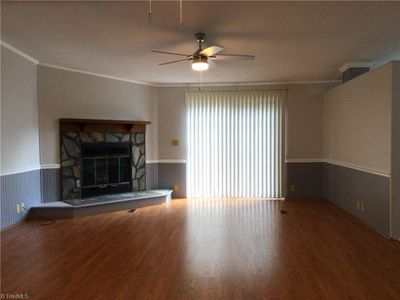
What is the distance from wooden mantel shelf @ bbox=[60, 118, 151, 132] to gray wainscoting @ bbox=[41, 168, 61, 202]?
777 mm

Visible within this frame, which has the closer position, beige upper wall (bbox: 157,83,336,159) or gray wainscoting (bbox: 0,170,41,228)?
gray wainscoting (bbox: 0,170,41,228)

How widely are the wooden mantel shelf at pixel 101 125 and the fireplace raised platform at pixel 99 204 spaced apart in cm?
131

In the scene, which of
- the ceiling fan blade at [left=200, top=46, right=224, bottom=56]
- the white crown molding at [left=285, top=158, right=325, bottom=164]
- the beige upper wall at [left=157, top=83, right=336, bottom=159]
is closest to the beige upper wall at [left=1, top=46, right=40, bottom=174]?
the ceiling fan blade at [left=200, top=46, right=224, bottom=56]

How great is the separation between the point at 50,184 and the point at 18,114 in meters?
1.35

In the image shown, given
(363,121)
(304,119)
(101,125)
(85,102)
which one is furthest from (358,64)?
(85,102)

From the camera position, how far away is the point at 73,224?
433 centimetres

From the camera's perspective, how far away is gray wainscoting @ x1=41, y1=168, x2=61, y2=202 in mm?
4883

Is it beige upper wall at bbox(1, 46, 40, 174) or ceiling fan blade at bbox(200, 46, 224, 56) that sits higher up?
ceiling fan blade at bbox(200, 46, 224, 56)

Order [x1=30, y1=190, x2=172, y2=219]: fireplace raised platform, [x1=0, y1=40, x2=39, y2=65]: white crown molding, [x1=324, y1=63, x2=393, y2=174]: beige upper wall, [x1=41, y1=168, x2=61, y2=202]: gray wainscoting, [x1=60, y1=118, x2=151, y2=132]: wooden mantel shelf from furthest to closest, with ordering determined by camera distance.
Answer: [x1=60, y1=118, x2=151, y2=132]: wooden mantel shelf
[x1=41, y1=168, x2=61, y2=202]: gray wainscoting
[x1=30, y1=190, x2=172, y2=219]: fireplace raised platform
[x1=0, y1=40, x2=39, y2=65]: white crown molding
[x1=324, y1=63, x2=393, y2=174]: beige upper wall

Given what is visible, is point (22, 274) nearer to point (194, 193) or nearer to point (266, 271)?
point (266, 271)

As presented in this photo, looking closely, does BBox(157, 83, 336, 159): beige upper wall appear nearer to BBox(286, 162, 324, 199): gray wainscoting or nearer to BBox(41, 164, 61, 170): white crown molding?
BBox(286, 162, 324, 199): gray wainscoting

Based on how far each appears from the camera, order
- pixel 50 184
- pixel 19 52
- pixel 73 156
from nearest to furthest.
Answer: pixel 19 52 → pixel 50 184 → pixel 73 156

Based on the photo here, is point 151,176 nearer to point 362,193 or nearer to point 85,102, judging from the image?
point 85,102

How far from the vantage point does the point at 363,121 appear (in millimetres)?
4234
